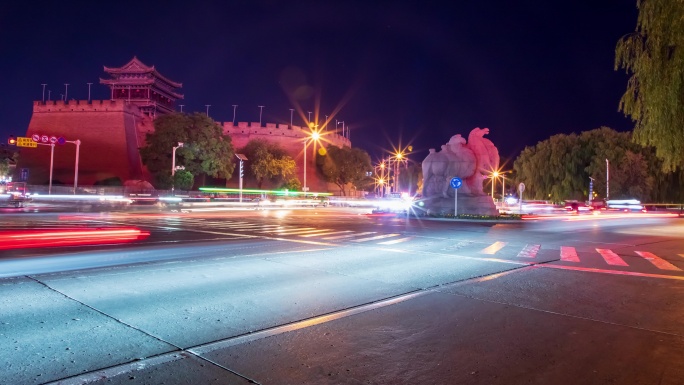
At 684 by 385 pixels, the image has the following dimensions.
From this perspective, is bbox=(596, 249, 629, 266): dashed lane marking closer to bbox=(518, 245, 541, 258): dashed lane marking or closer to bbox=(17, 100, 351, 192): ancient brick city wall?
bbox=(518, 245, 541, 258): dashed lane marking

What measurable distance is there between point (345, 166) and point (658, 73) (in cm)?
7329

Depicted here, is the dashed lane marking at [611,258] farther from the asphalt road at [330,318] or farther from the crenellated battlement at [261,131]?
the crenellated battlement at [261,131]

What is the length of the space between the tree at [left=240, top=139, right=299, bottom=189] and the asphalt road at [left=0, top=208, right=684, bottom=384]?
60.6m

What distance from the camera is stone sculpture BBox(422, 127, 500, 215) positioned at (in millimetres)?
33688

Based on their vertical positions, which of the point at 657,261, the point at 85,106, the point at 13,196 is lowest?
the point at 657,261

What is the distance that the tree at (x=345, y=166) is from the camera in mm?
86250

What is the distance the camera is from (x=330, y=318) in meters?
6.73

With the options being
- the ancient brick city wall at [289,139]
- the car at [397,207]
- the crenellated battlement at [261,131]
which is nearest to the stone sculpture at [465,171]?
the car at [397,207]

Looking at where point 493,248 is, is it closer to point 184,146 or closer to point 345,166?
point 184,146

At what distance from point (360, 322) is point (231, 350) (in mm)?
1898

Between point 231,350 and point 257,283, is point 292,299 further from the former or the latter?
point 231,350

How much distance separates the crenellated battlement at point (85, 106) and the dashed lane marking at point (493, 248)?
65.0 m

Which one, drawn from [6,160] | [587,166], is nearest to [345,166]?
[587,166]

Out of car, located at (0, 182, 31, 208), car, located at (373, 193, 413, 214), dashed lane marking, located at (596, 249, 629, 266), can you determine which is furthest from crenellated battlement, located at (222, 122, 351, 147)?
dashed lane marking, located at (596, 249, 629, 266)
